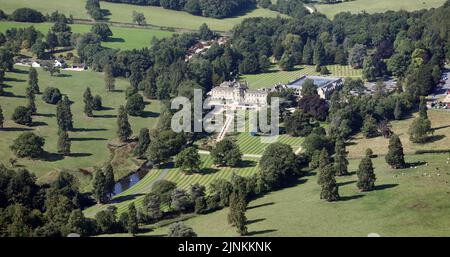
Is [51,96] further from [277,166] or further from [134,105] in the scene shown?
[277,166]

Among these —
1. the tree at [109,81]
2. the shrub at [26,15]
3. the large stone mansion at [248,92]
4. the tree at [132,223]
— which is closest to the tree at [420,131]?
the large stone mansion at [248,92]

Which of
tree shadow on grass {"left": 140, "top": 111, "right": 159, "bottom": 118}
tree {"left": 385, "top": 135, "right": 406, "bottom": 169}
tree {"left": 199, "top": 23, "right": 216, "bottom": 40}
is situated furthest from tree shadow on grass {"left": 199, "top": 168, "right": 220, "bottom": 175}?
tree {"left": 199, "top": 23, "right": 216, "bottom": 40}

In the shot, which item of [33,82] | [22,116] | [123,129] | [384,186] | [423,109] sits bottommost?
[384,186]

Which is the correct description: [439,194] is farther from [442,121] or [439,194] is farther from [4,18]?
[4,18]

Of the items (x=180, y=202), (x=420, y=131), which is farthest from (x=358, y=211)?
(x=420, y=131)

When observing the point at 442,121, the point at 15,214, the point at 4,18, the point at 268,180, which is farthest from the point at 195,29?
the point at 15,214
